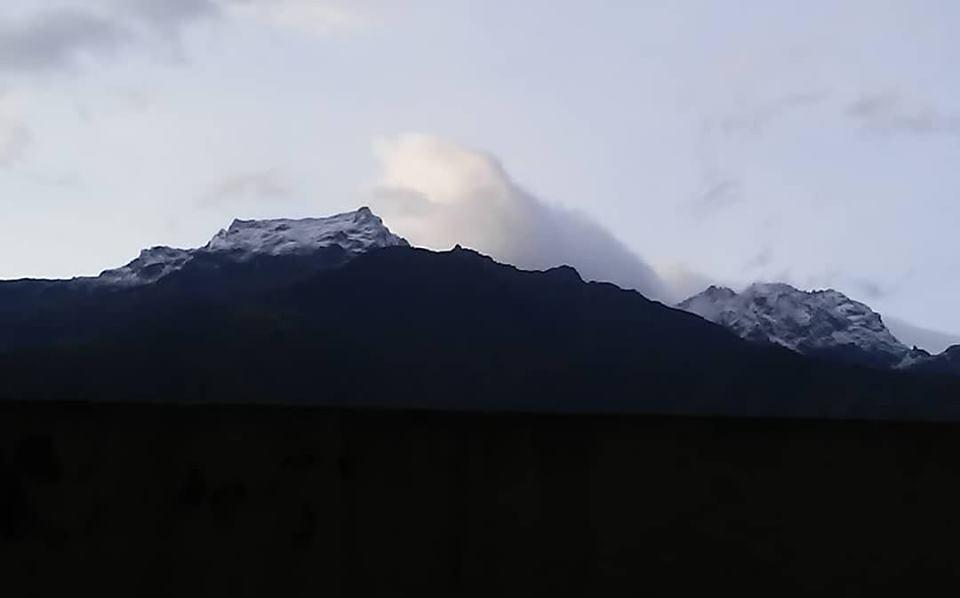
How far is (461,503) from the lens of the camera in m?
3.08

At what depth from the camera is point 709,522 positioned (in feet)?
10.5

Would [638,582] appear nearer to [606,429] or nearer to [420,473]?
[606,429]

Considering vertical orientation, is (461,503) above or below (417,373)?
below

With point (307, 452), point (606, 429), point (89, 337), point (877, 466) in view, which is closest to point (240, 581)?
point (307, 452)

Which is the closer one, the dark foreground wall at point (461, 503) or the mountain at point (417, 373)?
the dark foreground wall at point (461, 503)

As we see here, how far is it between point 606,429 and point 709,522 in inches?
14.9

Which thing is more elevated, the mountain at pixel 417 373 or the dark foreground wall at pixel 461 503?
the mountain at pixel 417 373

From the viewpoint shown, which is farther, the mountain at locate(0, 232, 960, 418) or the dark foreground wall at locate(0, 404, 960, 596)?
the mountain at locate(0, 232, 960, 418)

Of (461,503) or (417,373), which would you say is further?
(417,373)

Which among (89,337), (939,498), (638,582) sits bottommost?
(638,582)

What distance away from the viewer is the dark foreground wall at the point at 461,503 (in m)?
2.97

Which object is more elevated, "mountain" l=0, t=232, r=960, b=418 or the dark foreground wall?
"mountain" l=0, t=232, r=960, b=418

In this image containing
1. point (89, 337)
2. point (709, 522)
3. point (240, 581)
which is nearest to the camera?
point (240, 581)

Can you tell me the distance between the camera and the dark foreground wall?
2969mm
